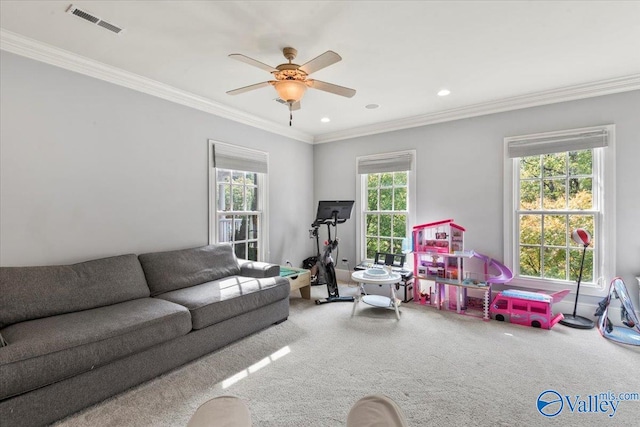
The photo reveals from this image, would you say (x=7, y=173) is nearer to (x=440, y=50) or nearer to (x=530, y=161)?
(x=440, y=50)

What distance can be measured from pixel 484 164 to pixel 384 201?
1.57 m

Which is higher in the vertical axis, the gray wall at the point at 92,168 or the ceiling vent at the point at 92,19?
the ceiling vent at the point at 92,19

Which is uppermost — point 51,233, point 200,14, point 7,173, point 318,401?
point 200,14

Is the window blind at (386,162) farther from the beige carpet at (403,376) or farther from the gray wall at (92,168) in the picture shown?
the beige carpet at (403,376)

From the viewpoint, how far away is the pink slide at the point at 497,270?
3.73 metres

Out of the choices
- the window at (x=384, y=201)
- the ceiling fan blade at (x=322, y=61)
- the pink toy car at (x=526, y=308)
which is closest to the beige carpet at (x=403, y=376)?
the pink toy car at (x=526, y=308)

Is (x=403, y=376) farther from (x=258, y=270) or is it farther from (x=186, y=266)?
(x=186, y=266)

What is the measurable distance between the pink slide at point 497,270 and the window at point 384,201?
1.11m

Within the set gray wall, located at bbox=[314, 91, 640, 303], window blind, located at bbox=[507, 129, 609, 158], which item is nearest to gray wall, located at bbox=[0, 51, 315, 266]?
gray wall, located at bbox=[314, 91, 640, 303]

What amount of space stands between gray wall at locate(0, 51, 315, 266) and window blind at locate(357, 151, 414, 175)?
226 cm

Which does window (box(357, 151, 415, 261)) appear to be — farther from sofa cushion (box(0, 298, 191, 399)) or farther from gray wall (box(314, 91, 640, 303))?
sofa cushion (box(0, 298, 191, 399))

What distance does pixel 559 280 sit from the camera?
3.69m

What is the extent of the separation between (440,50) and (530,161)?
2.19 meters

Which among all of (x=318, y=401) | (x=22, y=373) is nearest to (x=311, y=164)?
(x=318, y=401)
